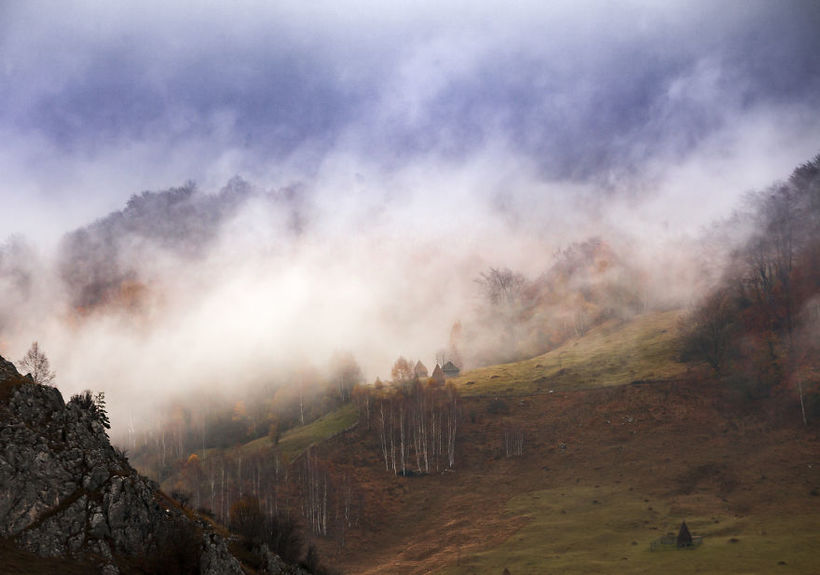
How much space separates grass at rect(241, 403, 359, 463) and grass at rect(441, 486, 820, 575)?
177 ft

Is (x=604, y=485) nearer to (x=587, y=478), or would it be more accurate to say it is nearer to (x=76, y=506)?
(x=587, y=478)

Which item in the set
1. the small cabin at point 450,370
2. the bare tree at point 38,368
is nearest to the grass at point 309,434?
the small cabin at point 450,370

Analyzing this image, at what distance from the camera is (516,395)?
13950 cm

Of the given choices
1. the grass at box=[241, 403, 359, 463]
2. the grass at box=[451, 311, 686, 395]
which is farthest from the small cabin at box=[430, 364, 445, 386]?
the grass at box=[241, 403, 359, 463]

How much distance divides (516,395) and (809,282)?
72930 millimetres

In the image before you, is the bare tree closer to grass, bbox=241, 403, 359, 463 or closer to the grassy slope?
the grassy slope

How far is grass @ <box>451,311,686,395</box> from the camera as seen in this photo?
134000 mm

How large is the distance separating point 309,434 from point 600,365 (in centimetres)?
7809

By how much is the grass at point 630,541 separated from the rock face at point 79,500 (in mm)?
46548

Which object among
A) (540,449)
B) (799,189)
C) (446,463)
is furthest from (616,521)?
(799,189)

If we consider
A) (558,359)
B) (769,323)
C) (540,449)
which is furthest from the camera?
(558,359)

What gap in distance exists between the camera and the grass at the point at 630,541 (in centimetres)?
6356

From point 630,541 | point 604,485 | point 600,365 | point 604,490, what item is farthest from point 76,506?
point 600,365

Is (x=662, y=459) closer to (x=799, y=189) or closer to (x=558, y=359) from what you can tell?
(x=558, y=359)
